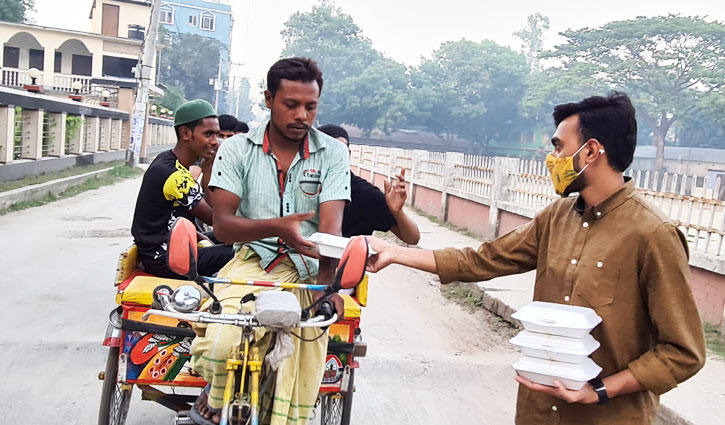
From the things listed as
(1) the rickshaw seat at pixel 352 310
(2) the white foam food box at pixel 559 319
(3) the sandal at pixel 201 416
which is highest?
(2) the white foam food box at pixel 559 319

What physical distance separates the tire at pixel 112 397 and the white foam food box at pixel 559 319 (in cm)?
217

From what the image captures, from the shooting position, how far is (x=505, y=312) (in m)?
8.09

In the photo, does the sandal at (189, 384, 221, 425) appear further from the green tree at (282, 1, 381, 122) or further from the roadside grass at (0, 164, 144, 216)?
the green tree at (282, 1, 381, 122)

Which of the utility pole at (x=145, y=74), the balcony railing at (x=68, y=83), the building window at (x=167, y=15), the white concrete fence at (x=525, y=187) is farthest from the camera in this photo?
the building window at (x=167, y=15)

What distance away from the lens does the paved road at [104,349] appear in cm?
484

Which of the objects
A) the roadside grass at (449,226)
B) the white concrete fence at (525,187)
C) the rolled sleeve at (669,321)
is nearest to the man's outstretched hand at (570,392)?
the rolled sleeve at (669,321)

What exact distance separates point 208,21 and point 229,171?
101m

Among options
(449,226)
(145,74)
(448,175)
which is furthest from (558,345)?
(145,74)

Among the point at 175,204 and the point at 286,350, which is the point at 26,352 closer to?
the point at 175,204

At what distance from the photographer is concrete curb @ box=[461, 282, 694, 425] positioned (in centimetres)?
496

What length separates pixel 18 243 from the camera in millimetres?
10477

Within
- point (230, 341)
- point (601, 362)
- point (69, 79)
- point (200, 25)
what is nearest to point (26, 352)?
point (230, 341)

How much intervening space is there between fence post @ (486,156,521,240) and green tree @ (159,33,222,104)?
6326 cm

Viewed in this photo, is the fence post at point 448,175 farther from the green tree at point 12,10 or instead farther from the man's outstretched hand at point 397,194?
the green tree at point 12,10
